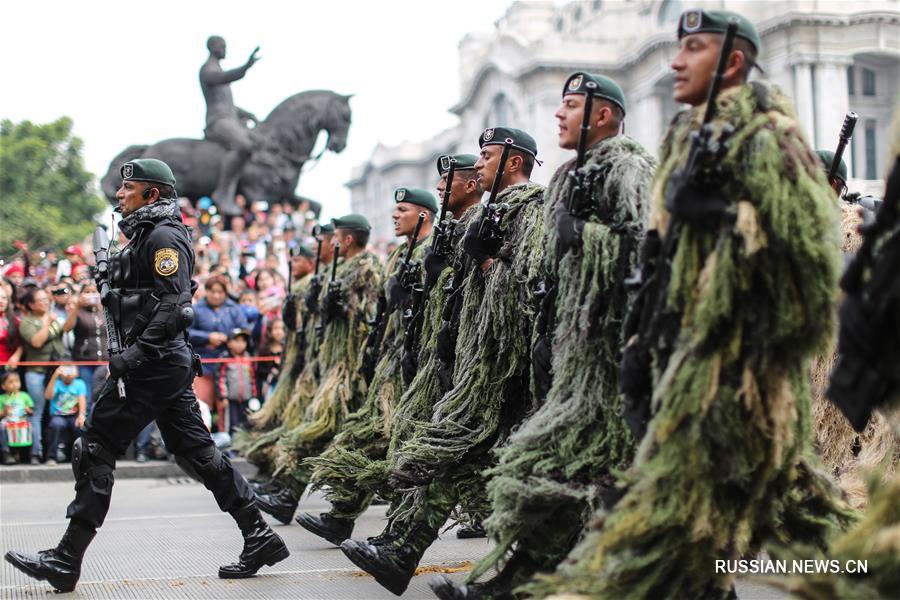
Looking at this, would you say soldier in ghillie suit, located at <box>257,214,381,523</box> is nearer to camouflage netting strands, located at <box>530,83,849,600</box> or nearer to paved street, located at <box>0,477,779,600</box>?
paved street, located at <box>0,477,779,600</box>

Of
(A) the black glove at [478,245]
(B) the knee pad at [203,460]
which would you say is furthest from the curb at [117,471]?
(A) the black glove at [478,245]

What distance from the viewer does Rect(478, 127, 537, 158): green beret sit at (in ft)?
22.6

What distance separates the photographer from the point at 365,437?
7770mm

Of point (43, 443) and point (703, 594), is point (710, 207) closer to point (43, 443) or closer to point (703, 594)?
point (703, 594)

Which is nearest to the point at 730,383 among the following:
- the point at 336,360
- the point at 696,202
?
the point at 696,202

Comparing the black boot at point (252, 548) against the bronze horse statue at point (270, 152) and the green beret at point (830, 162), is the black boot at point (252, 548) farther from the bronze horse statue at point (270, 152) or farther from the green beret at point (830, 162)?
the bronze horse statue at point (270, 152)

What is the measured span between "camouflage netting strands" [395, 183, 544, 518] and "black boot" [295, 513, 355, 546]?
1536 mm

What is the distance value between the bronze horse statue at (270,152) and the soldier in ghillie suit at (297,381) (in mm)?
9996

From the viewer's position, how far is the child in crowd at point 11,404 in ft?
42.2

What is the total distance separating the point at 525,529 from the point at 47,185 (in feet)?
227

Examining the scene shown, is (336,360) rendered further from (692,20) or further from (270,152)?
(270,152)

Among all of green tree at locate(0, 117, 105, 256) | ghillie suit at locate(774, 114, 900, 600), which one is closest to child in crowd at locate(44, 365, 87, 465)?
ghillie suit at locate(774, 114, 900, 600)

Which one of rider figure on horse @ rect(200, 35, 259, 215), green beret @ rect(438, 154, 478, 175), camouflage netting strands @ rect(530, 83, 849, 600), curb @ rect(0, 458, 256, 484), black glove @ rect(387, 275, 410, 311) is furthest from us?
rider figure on horse @ rect(200, 35, 259, 215)

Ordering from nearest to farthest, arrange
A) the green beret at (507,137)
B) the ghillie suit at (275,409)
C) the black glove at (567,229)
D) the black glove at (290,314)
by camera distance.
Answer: the black glove at (567,229) → the green beret at (507,137) → the ghillie suit at (275,409) → the black glove at (290,314)
